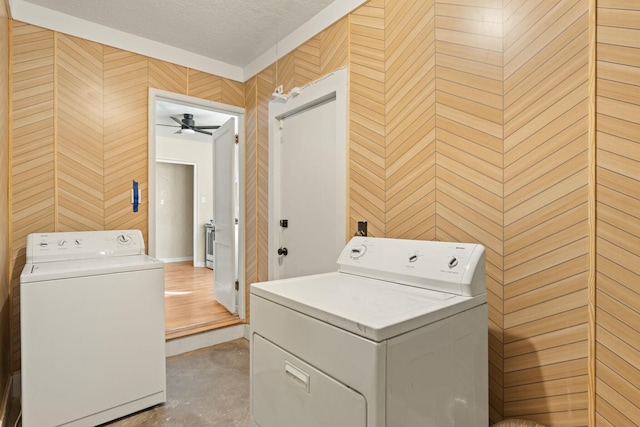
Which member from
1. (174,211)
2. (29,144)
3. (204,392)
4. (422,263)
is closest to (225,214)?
(29,144)

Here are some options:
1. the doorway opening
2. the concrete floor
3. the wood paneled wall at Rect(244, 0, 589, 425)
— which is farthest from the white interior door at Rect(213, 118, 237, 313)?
the wood paneled wall at Rect(244, 0, 589, 425)

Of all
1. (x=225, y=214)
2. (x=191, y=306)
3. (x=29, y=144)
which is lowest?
(x=191, y=306)

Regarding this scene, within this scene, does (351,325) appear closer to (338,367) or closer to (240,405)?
(338,367)

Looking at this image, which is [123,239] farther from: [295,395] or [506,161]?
[506,161]

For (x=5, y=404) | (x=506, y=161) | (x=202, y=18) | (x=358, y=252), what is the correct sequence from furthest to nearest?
1. (x=202, y=18)
2. (x=5, y=404)
3. (x=358, y=252)
4. (x=506, y=161)

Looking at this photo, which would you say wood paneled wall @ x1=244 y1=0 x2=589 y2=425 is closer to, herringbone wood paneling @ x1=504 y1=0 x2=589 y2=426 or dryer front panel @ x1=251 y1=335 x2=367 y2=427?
herringbone wood paneling @ x1=504 y1=0 x2=589 y2=426

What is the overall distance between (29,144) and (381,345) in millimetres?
2700

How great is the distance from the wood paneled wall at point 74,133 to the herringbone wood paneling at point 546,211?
8.66 feet

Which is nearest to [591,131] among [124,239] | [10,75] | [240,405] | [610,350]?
[610,350]

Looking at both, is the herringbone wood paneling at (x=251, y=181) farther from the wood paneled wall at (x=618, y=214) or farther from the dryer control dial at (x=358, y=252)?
the wood paneled wall at (x=618, y=214)

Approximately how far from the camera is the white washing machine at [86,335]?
5.57 ft

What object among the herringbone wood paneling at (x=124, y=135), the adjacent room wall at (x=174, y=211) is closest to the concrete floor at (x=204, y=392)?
the herringbone wood paneling at (x=124, y=135)

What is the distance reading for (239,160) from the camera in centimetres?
329

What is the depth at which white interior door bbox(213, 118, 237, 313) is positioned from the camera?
3.39m
